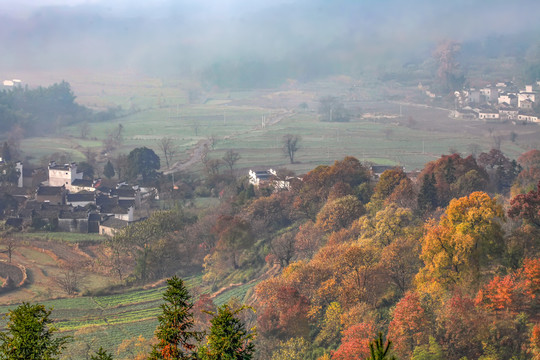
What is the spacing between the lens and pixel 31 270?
19062mm

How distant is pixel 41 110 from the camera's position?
48344 millimetres

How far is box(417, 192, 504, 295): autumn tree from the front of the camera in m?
13.4

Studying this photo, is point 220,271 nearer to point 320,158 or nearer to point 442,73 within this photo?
point 320,158

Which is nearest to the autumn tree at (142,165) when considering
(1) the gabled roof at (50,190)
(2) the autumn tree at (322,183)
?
(1) the gabled roof at (50,190)

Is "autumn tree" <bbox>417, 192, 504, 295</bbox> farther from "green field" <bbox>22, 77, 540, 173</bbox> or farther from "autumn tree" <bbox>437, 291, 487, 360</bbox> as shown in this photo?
"green field" <bbox>22, 77, 540, 173</bbox>

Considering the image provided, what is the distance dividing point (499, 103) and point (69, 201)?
3182 centimetres

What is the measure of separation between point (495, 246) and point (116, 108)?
42.9 metres

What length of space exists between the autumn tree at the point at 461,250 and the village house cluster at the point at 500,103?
96.1ft

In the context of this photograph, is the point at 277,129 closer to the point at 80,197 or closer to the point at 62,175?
the point at 62,175

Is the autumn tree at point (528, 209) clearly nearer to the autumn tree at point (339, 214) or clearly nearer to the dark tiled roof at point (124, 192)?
the autumn tree at point (339, 214)

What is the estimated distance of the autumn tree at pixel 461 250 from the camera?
13445 mm

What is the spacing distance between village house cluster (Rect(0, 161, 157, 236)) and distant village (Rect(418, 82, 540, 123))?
986 inches

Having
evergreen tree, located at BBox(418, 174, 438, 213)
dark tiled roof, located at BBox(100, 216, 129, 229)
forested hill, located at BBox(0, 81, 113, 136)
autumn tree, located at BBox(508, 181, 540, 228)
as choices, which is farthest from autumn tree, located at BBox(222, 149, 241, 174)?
autumn tree, located at BBox(508, 181, 540, 228)

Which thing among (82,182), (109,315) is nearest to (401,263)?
(109,315)
